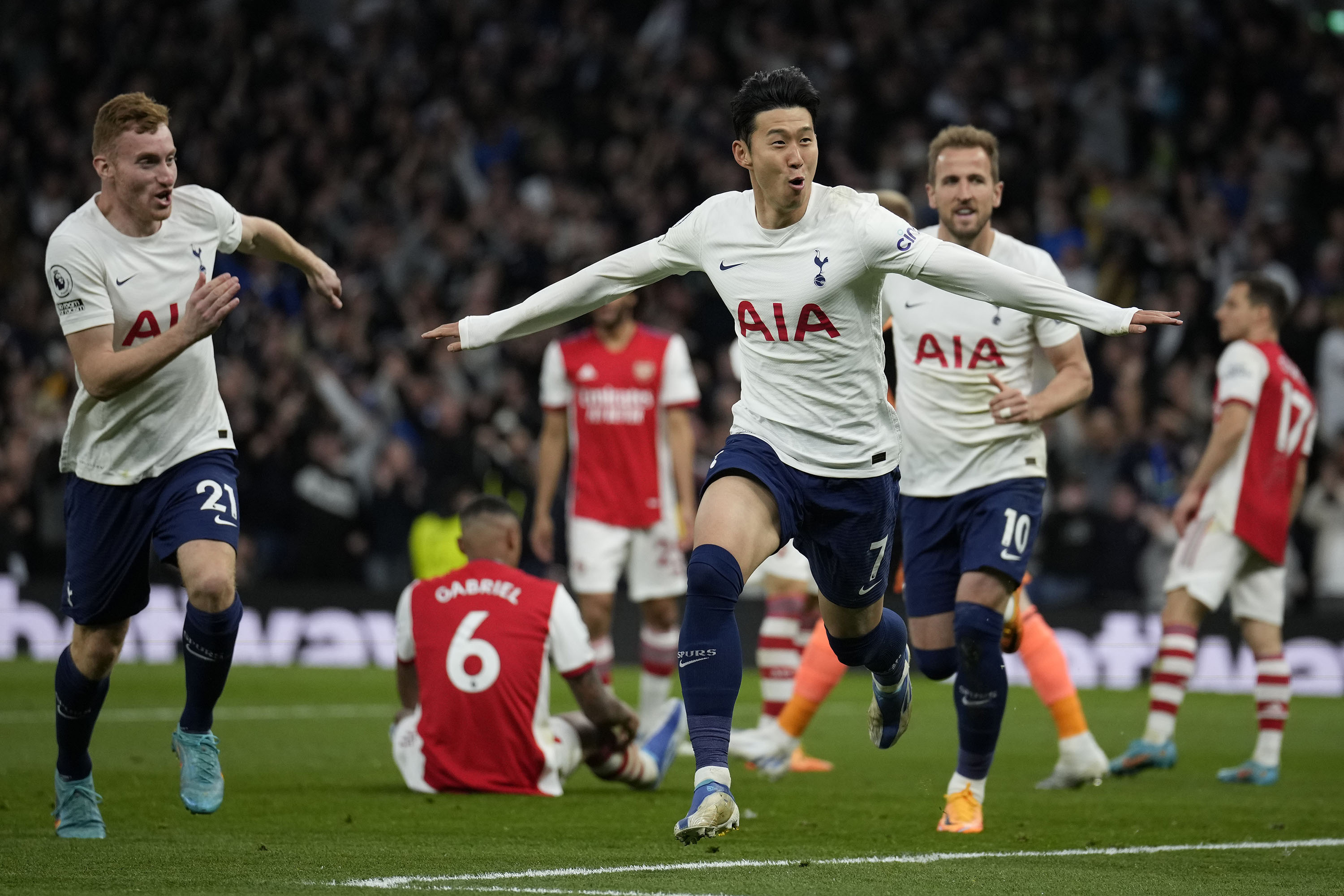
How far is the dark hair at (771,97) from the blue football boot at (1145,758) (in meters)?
4.65

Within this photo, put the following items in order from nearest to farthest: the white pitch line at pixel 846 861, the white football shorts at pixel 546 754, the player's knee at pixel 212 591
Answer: the white pitch line at pixel 846 861 → the player's knee at pixel 212 591 → the white football shorts at pixel 546 754

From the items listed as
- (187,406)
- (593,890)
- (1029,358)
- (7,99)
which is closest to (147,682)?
(187,406)

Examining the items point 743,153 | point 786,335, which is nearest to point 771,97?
point 743,153

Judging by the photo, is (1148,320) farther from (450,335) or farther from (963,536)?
(450,335)

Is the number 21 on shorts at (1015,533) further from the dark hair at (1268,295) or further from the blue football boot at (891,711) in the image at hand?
the dark hair at (1268,295)

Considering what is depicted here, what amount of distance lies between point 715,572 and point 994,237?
2.64m

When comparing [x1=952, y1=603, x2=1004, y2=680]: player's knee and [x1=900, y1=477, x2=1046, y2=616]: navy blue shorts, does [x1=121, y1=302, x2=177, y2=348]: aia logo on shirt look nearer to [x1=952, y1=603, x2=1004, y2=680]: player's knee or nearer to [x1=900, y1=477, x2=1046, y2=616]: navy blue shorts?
[x1=900, y1=477, x2=1046, y2=616]: navy blue shorts

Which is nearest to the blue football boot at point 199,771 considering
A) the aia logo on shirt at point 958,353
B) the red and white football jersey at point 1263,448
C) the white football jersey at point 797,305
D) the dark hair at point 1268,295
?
the white football jersey at point 797,305

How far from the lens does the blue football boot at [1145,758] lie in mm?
9477

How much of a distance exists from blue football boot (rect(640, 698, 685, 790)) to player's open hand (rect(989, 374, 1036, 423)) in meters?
2.38

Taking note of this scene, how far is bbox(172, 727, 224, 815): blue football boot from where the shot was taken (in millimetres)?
6691

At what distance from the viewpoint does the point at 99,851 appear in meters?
6.29

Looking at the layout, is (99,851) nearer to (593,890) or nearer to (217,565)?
(217,565)

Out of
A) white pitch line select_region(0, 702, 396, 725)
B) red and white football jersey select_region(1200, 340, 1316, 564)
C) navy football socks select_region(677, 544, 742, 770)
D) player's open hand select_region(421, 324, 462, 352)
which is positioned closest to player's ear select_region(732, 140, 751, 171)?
player's open hand select_region(421, 324, 462, 352)
